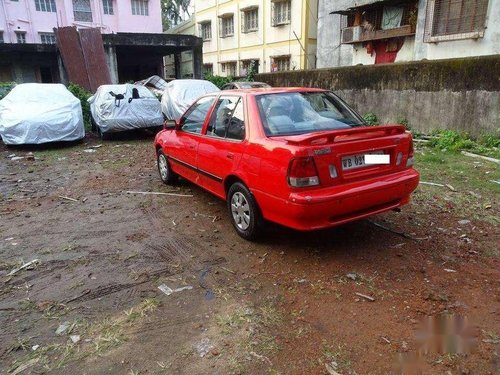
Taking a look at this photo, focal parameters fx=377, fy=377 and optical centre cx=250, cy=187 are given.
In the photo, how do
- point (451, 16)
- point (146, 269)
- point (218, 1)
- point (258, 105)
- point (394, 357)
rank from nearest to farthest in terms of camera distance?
point (394, 357) < point (146, 269) < point (258, 105) < point (451, 16) < point (218, 1)

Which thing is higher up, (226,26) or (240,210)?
(226,26)

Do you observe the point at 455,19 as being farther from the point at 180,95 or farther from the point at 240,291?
the point at 240,291

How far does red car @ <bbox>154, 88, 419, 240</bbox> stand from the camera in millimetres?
3254

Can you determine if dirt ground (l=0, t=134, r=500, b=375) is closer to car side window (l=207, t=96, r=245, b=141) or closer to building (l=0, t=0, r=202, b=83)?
car side window (l=207, t=96, r=245, b=141)

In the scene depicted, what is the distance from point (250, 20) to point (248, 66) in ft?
10.1

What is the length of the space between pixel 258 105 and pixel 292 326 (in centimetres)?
224

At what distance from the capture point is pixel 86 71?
53.8 feet

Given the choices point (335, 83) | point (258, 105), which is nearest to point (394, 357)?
point (258, 105)

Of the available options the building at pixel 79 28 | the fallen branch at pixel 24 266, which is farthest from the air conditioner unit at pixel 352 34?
the fallen branch at pixel 24 266

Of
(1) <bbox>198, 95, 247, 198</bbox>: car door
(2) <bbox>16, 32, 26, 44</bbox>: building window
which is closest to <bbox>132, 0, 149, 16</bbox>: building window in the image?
(2) <bbox>16, 32, 26, 44</bbox>: building window

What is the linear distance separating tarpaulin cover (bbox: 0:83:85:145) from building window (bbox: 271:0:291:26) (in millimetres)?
16816

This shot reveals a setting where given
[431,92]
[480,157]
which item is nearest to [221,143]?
[480,157]

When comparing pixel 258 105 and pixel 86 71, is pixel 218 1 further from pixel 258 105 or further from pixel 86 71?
pixel 258 105

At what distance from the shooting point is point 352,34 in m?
17.2
